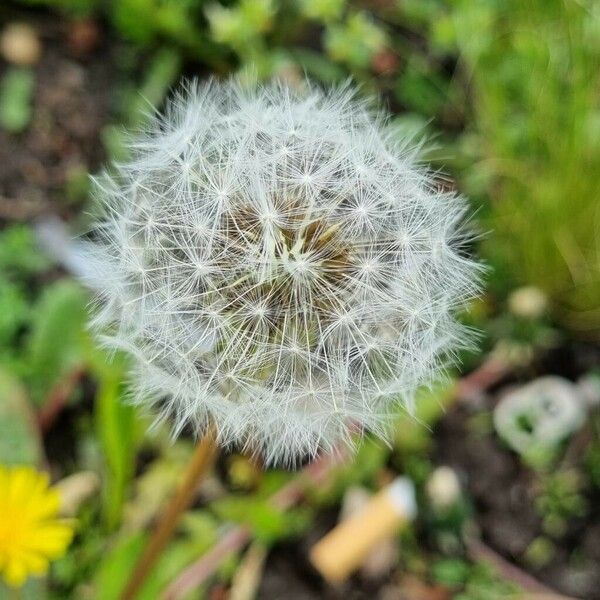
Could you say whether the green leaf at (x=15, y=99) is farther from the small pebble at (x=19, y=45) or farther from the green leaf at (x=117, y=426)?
the green leaf at (x=117, y=426)

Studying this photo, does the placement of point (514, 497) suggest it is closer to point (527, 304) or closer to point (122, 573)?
point (527, 304)

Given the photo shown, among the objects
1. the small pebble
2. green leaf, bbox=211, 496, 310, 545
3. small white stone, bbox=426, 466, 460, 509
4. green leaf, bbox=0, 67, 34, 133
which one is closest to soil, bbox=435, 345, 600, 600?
small white stone, bbox=426, 466, 460, 509

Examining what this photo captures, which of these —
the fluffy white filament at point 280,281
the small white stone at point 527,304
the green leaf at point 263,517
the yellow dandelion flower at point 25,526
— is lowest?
the green leaf at point 263,517

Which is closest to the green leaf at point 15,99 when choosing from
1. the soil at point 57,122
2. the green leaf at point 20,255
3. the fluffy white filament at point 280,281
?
the soil at point 57,122

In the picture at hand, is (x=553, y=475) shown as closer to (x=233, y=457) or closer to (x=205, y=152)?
(x=233, y=457)

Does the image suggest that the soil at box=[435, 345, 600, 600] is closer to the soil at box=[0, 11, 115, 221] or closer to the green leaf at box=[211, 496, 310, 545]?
the green leaf at box=[211, 496, 310, 545]

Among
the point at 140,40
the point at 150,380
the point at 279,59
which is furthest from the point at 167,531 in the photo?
the point at 140,40
